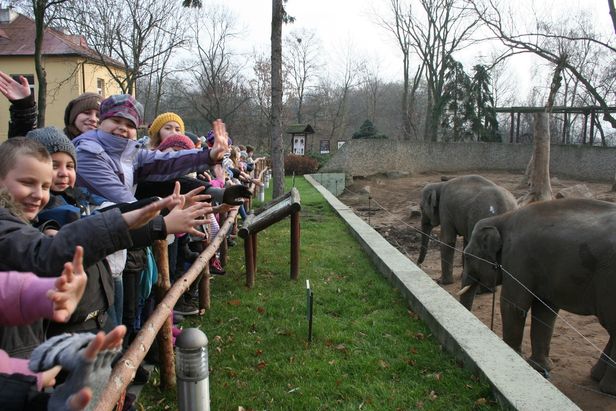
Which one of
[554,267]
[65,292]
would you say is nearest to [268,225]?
[554,267]

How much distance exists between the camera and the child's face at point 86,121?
4211 millimetres

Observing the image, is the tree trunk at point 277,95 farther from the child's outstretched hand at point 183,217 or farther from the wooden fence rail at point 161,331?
the child's outstretched hand at point 183,217

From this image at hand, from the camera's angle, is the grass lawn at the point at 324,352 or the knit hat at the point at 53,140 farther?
the grass lawn at the point at 324,352

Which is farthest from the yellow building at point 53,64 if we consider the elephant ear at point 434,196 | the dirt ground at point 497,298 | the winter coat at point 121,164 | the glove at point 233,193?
the glove at point 233,193

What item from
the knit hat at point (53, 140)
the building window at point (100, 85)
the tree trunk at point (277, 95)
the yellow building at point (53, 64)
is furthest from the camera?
the building window at point (100, 85)

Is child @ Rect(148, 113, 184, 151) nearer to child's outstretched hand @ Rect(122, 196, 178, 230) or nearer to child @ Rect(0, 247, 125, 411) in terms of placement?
child's outstretched hand @ Rect(122, 196, 178, 230)

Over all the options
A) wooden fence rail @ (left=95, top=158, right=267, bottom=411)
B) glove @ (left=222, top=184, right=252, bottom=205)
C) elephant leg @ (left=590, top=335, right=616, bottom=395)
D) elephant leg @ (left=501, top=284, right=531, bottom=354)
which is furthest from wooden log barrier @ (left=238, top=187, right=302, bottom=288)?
elephant leg @ (left=590, top=335, right=616, bottom=395)

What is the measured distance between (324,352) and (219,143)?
7.02 ft

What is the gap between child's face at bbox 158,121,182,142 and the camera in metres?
5.31

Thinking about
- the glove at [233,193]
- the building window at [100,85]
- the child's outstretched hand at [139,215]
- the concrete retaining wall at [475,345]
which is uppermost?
the building window at [100,85]

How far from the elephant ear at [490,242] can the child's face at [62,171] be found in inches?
197

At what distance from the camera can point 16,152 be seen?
227 centimetres

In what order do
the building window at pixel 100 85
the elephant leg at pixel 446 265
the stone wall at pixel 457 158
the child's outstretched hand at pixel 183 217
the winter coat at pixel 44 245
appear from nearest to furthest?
the winter coat at pixel 44 245
the child's outstretched hand at pixel 183 217
the elephant leg at pixel 446 265
the stone wall at pixel 457 158
the building window at pixel 100 85

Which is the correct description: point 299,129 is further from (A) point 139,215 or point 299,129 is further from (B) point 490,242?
(A) point 139,215
